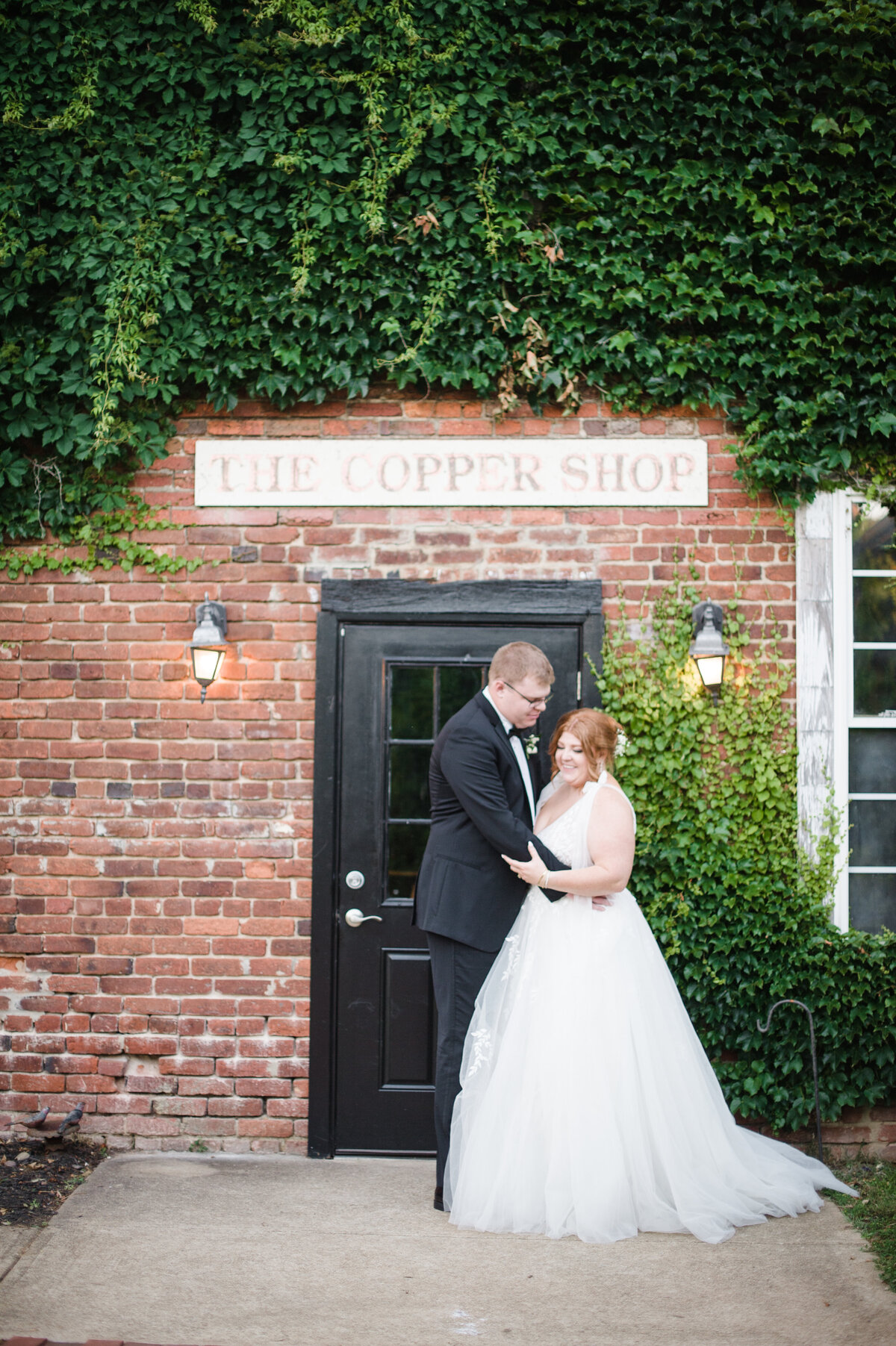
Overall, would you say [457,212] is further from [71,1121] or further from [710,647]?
[71,1121]

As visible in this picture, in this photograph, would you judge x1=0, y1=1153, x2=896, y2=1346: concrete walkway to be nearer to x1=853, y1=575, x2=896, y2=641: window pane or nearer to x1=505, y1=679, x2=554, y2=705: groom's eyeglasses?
x1=505, y1=679, x2=554, y2=705: groom's eyeglasses

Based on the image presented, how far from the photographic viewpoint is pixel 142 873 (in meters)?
4.70

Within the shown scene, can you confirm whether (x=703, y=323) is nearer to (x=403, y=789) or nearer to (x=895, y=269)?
(x=895, y=269)

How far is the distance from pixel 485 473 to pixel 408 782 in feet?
4.95

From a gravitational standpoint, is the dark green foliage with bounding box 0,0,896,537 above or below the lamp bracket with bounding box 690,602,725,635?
above

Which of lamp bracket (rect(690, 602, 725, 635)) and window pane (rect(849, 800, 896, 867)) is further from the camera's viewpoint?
window pane (rect(849, 800, 896, 867))

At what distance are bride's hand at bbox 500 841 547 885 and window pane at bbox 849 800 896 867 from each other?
5.97ft

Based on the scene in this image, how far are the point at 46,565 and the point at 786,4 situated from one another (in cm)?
437

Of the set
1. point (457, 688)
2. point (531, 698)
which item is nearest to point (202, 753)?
point (457, 688)

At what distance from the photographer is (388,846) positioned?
15.4ft

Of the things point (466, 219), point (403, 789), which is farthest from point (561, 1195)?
point (466, 219)

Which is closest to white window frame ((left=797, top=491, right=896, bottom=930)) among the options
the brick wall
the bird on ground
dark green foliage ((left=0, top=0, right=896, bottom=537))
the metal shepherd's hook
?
the brick wall

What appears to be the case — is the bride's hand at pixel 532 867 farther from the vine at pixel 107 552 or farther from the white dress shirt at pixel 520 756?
the vine at pixel 107 552

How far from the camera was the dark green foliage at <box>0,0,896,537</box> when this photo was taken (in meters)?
4.61
